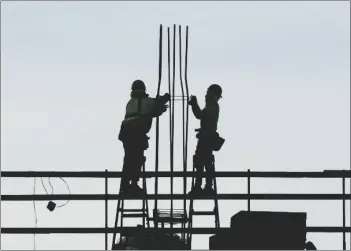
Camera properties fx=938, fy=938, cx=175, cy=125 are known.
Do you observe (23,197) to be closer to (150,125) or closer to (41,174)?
(41,174)

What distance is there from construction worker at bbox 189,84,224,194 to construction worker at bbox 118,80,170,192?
0.60m

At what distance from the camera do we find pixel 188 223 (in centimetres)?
1430

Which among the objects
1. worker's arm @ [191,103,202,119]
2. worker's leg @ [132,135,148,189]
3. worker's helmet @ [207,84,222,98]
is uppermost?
worker's helmet @ [207,84,222,98]

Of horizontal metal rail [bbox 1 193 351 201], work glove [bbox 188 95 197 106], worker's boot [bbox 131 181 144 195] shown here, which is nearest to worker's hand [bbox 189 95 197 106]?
work glove [bbox 188 95 197 106]

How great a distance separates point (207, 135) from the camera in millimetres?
14031

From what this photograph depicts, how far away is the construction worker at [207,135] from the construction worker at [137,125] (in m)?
0.60

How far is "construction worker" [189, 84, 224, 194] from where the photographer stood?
14.0 meters

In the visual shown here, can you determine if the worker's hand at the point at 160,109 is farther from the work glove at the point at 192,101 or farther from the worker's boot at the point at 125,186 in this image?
the worker's boot at the point at 125,186

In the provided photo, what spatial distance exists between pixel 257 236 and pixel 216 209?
216 centimetres

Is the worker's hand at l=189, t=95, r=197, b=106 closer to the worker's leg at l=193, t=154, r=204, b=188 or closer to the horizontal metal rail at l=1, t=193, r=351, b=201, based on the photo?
the worker's leg at l=193, t=154, r=204, b=188

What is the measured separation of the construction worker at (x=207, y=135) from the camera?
14.0 meters

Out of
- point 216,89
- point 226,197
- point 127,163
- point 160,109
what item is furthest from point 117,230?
point 216,89

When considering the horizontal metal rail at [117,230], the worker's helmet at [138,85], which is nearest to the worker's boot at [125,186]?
the horizontal metal rail at [117,230]

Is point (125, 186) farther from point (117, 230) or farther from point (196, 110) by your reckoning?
point (196, 110)
